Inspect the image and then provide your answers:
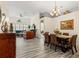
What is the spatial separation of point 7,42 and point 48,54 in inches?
66.4

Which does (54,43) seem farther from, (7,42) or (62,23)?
(7,42)

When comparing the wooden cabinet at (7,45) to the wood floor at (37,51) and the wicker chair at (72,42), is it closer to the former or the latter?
the wood floor at (37,51)

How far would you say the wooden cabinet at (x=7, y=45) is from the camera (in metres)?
2.92

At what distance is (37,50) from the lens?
4484 mm

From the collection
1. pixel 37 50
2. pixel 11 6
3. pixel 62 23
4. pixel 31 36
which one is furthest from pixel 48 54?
pixel 11 6

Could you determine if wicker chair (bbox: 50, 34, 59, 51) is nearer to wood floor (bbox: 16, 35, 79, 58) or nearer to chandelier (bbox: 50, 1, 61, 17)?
wood floor (bbox: 16, 35, 79, 58)

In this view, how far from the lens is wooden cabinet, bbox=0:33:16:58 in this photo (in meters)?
2.92

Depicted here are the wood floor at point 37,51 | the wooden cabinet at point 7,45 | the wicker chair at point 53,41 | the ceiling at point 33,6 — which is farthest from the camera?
the wicker chair at point 53,41

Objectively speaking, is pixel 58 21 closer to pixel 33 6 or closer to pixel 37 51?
pixel 33 6

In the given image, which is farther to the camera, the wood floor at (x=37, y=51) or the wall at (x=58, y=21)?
the wood floor at (x=37, y=51)

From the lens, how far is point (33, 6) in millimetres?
3859

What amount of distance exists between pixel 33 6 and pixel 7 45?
1565 millimetres

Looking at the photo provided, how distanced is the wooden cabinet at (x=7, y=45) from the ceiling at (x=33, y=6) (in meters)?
1.03

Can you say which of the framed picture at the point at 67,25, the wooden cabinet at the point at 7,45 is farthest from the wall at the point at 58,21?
the wooden cabinet at the point at 7,45
